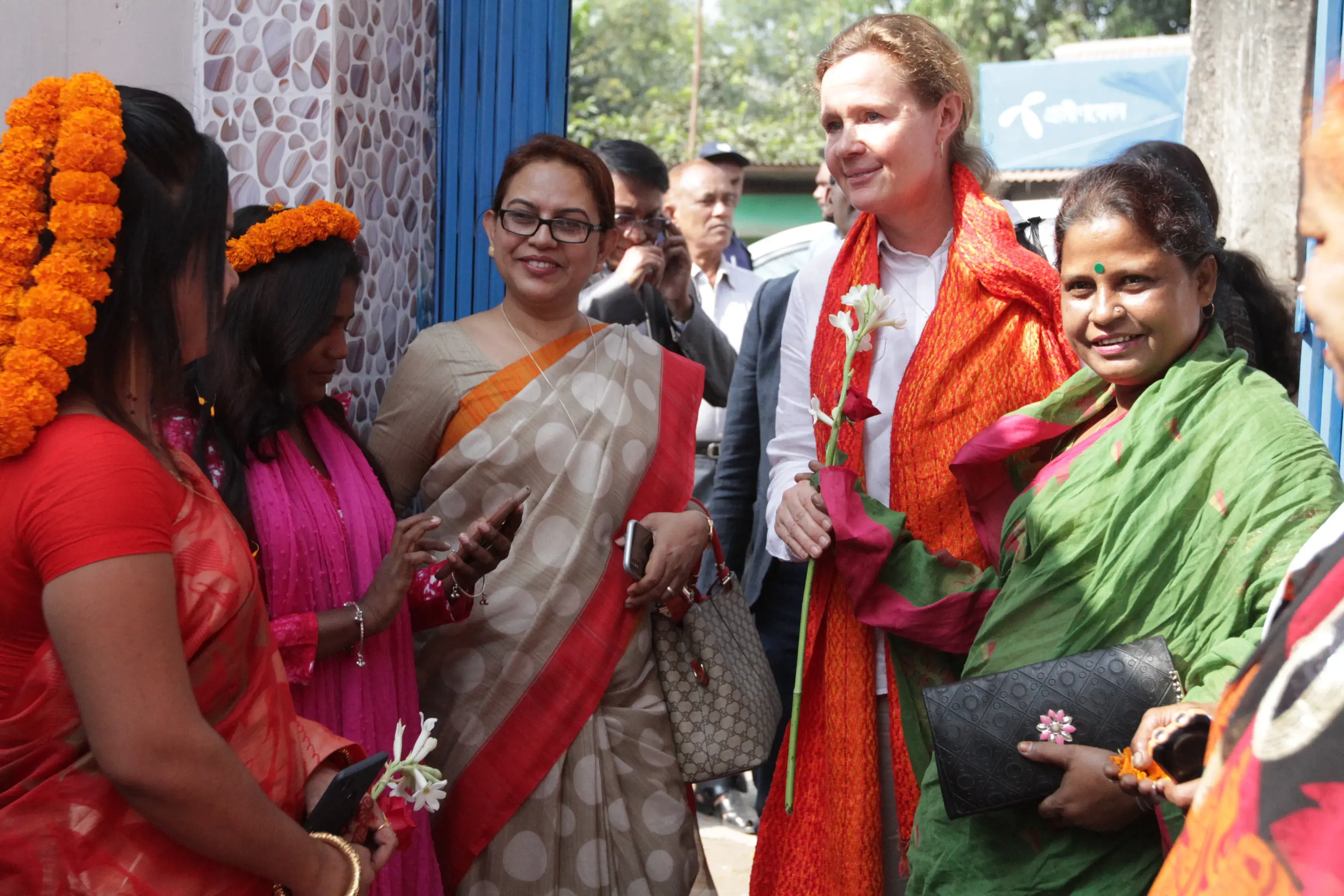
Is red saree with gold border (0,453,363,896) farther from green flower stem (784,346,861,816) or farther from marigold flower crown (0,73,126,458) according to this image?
green flower stem (784,346,861,816)

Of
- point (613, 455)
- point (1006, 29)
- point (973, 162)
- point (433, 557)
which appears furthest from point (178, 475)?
point (1006, 29)

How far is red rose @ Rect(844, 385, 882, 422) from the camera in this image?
2402mm

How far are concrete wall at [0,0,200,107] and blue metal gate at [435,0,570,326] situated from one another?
27.0 inches

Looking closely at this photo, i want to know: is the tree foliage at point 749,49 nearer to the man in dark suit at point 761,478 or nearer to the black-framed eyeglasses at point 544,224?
the man in dark suit at point 761,478

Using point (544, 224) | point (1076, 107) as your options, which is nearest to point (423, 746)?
point (544, 224)

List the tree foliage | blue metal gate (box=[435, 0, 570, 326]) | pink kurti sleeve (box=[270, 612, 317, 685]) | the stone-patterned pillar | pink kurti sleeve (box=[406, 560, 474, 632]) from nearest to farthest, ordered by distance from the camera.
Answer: pink kurti sleeve (box=[270, 612, 317, 685]), pink kurti sleeve (box=[406, 560, 474, 632]), the stone-patterned pillar, blue metal gate (box=[435, 0, 570, 326]), the tree foliage

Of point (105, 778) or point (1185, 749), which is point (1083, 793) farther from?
point (105, 778)

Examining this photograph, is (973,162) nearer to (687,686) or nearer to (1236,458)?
(1236,458)

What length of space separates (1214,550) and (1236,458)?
0.49ft

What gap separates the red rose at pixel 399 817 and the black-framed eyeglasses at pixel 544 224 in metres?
1.31

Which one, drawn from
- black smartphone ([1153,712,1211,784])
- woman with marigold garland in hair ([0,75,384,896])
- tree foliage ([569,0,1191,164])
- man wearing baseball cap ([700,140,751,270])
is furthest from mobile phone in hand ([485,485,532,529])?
tree foliage ([569,0,1191,164])

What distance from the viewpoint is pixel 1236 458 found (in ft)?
6.23

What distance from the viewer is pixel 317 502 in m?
2.35

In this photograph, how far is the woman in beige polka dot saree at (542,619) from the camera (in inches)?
103
